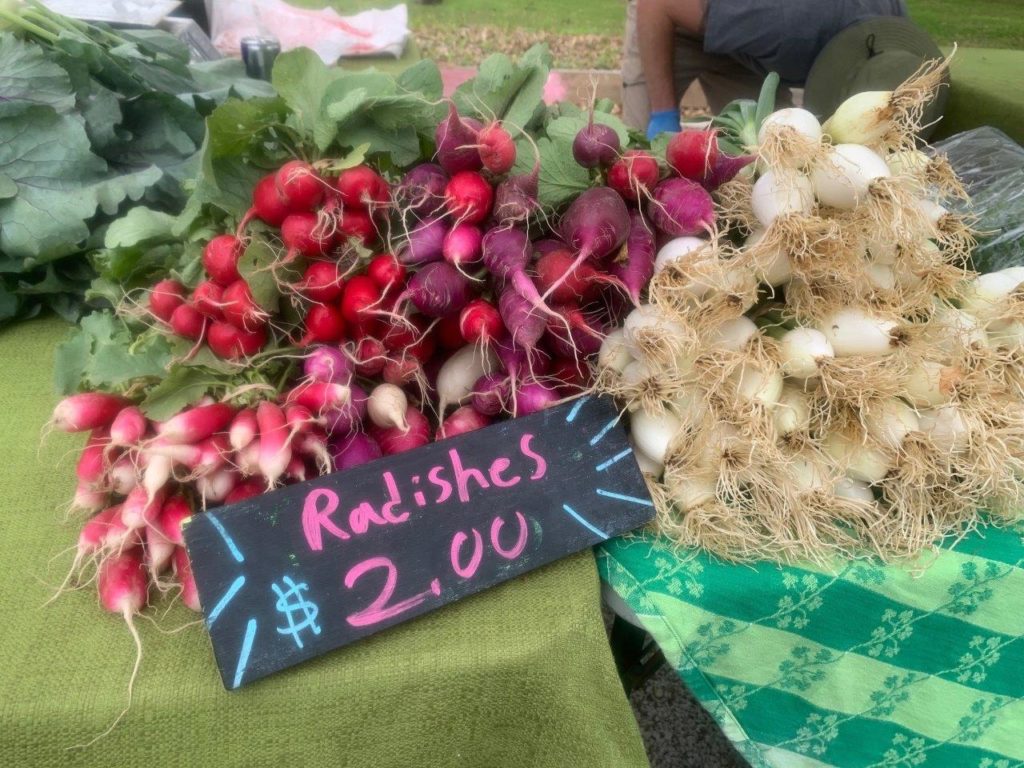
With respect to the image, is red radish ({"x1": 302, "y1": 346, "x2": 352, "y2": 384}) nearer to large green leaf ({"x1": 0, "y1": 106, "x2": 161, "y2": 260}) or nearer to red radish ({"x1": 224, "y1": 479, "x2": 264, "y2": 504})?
A: red radish ({"x1": 224, "y1": 479, "x2": 264, "y2": 504})

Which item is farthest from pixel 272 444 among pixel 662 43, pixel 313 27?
pixel 313 27

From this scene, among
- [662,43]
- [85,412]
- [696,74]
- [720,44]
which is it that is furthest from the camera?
[696,74]

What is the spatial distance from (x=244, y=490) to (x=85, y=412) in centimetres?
21

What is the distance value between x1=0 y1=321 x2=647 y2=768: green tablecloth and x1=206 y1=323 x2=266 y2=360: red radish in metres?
0.30

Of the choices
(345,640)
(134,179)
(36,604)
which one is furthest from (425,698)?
(134,179)

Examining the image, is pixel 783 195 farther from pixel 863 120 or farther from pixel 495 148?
pixel 495 148

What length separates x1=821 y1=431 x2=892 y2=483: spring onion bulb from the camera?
824mm

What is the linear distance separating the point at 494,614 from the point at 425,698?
12cm

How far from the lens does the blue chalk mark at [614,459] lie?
835mm

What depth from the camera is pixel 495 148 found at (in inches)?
31.2

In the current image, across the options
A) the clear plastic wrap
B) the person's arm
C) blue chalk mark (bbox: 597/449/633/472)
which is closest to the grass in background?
the person's arm

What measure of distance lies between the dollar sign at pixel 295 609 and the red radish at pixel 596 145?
24.3 inches

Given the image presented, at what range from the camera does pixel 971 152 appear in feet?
4.43

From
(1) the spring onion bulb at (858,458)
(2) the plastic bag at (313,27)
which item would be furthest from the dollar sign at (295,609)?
(2) the plastic bag at (313,27)
